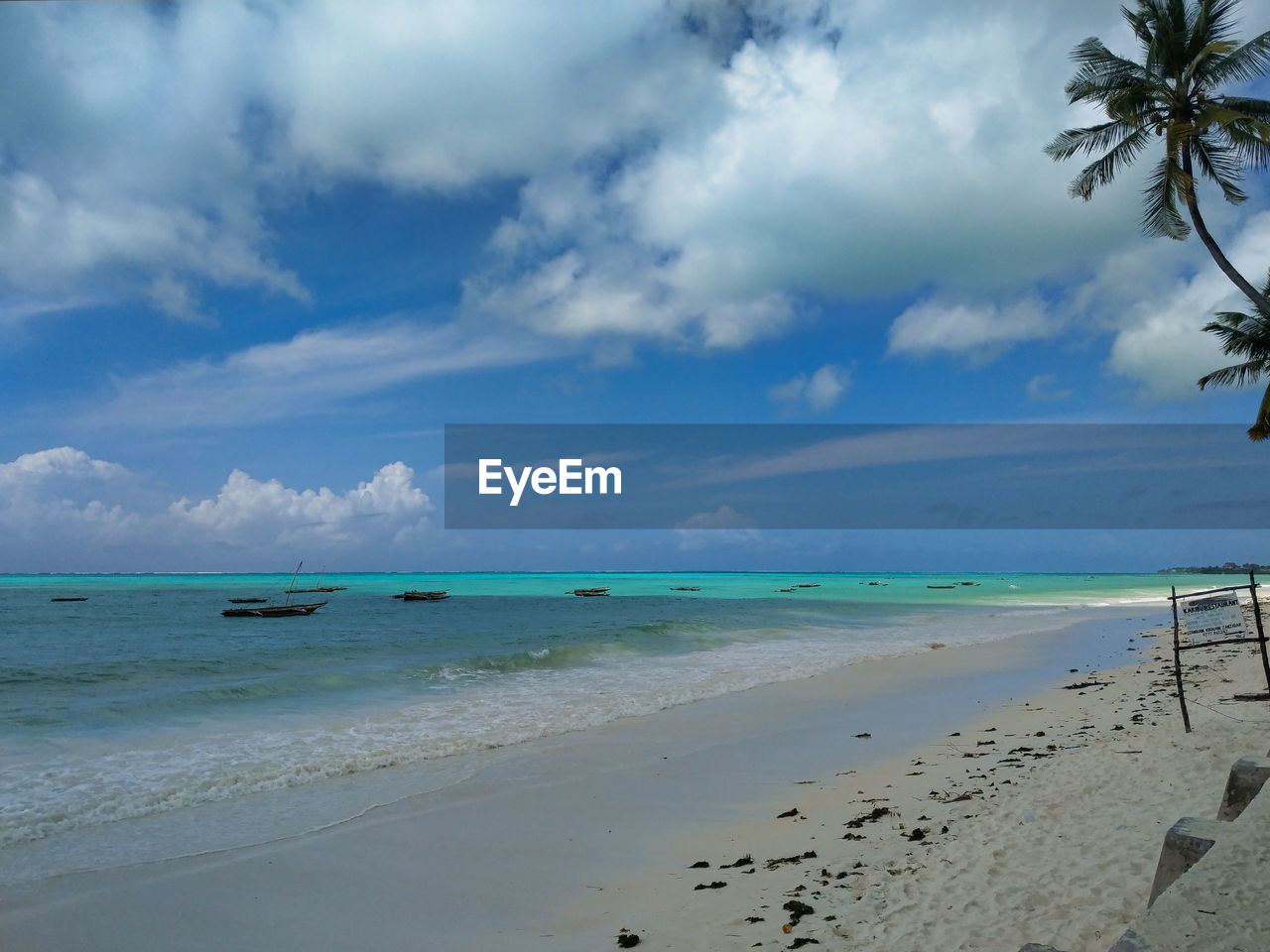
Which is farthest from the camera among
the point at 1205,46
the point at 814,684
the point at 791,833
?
the point at 814,684

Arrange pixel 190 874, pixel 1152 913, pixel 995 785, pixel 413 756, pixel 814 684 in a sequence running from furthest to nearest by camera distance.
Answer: pixel 814 684, pixel 413 756, pixel 995 785, pixel 190 874, pixel 1152 913

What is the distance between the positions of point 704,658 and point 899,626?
16661 millimetres

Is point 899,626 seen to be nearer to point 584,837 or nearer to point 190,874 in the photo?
point 584,837

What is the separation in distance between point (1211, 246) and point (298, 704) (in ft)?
69.7

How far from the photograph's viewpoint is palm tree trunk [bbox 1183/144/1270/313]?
48.4 ft

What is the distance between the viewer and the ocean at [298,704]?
8914 millimetres

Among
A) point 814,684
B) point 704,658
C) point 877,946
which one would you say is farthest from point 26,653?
point 877,946

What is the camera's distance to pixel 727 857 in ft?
23.3

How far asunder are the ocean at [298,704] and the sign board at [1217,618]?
31.0 ft

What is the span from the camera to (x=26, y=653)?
2767cm

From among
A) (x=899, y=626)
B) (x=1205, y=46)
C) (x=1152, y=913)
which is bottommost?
(x=899, y=626)

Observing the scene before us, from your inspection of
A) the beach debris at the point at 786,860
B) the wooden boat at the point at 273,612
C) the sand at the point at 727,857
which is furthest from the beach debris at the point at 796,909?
the wooden boat at the point at 273,612

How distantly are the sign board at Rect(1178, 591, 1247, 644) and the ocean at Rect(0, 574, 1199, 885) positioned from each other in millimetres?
9443

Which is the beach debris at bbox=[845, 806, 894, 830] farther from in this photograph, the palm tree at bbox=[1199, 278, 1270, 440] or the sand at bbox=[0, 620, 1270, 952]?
the palm tree at bbox=[1199, 278, 1270, 440]
